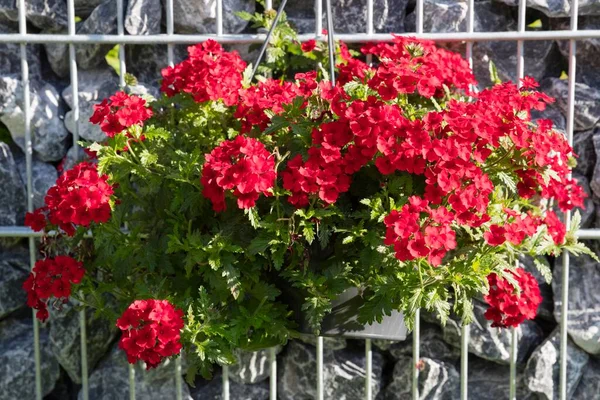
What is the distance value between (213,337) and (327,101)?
0.75 meters

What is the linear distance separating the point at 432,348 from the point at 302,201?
40.1 inches

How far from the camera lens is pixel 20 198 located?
131 inches

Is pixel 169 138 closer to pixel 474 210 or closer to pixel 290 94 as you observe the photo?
pixel 290 94

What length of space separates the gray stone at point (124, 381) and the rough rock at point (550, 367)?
3.87 feet

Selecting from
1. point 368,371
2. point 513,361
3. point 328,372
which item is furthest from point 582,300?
point 328,372

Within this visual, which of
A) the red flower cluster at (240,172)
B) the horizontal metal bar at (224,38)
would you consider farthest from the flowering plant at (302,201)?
the horizontal metal bar at (224,38)

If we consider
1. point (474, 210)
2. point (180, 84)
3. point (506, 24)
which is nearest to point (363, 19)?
point (506, 24)

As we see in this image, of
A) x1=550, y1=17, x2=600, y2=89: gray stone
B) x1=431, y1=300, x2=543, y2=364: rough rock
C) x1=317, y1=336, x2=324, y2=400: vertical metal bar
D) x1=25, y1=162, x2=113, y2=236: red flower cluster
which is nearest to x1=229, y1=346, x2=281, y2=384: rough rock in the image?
x1=317, y1=336, x2=324, y2=400: vertical metal bar

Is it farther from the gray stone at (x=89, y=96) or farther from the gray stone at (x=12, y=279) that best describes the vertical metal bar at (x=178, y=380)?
the gray stone at (x=89, y=96)

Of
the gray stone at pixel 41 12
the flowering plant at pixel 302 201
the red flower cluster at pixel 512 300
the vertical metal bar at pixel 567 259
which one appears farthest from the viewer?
the gray stone at pixel 41 12

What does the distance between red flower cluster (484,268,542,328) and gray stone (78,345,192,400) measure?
1.10 metres

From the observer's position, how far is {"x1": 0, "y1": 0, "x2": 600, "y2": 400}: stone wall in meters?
3.29

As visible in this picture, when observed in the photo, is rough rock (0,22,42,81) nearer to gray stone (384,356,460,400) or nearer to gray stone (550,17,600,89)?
gray stone (384,356,460,400)

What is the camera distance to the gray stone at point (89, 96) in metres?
3.30
